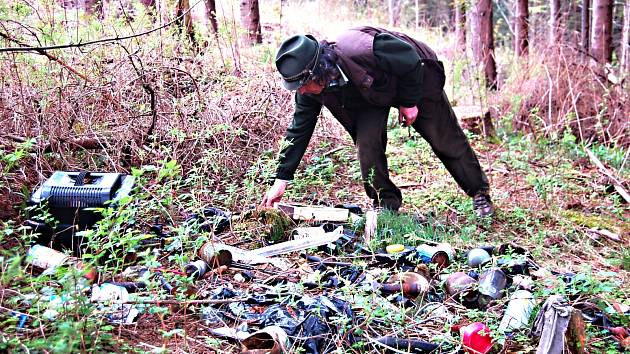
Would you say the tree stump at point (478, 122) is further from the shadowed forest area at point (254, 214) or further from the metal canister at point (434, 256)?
the metal canister at point (434, 256)

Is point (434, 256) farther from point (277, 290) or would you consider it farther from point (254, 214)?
point (254, 214)

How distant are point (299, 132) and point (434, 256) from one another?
1362 millimetres

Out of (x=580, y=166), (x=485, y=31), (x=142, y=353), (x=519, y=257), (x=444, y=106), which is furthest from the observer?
(x=485, y=31)

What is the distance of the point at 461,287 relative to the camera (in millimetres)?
3273

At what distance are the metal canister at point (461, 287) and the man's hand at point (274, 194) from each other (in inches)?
55.3

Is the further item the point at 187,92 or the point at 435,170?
the point at 435,170

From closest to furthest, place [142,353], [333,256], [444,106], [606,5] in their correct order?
[142,353] < [333,256] < [444,106] < [606,5]

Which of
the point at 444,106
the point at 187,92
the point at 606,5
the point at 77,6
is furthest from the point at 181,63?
the point at 606,5

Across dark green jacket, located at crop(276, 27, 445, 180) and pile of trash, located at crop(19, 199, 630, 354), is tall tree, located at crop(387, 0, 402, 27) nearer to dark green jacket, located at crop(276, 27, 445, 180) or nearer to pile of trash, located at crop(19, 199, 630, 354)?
dark green jacket, located at crop(276, 27, 445, 180)

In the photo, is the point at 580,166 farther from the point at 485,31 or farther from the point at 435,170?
the point at 485,31

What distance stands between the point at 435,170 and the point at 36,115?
3631 mm

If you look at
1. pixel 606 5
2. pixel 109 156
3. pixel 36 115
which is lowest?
pixel 109 156

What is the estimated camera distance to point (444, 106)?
4609 millimetres

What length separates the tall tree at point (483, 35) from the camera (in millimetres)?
8492
